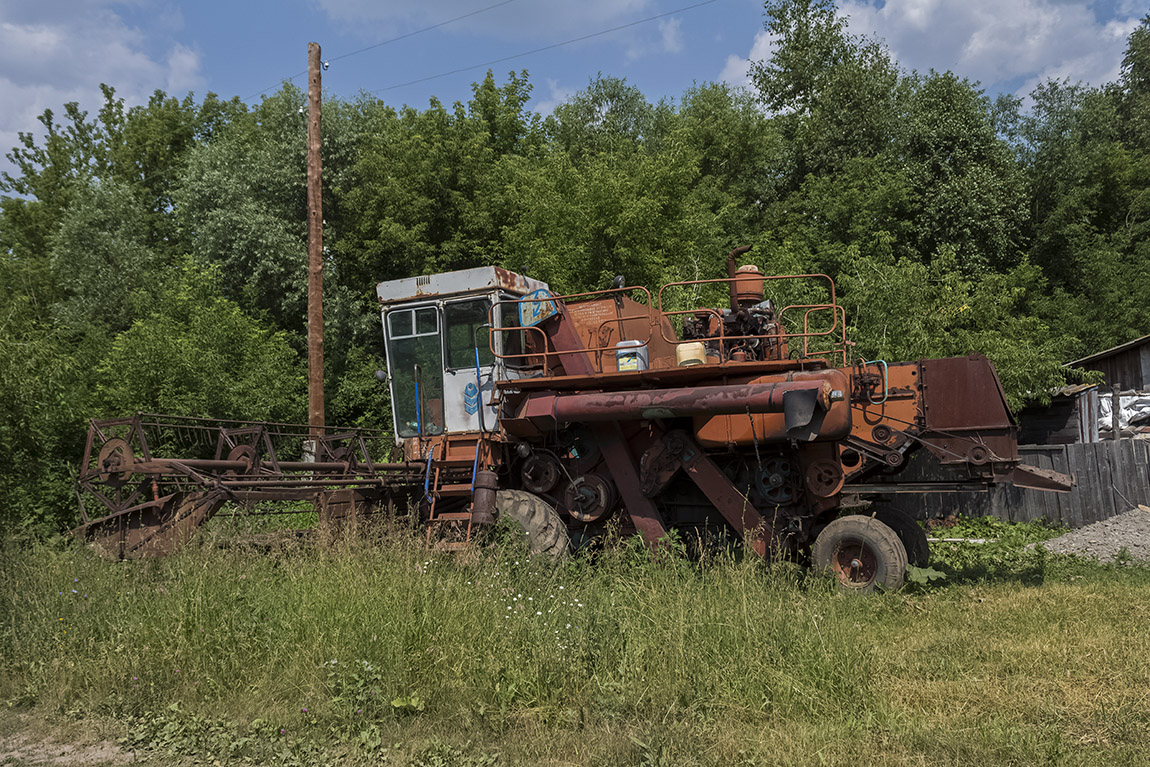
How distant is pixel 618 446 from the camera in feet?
30.7

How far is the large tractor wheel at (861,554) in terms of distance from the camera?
795 centimetres

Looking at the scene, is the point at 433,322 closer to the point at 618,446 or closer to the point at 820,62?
the point at 618,446

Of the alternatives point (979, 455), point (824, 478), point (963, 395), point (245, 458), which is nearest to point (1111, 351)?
point (963, 395)

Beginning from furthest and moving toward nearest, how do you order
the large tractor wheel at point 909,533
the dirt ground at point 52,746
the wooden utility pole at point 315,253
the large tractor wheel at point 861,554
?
the wooden utility pole at point 315,253 → the large tractor wheel at point 909,533 → the large tractor wheel at point 861,554 → the dirt ground at point 52,746

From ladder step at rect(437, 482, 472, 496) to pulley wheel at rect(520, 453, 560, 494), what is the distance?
2.28ft

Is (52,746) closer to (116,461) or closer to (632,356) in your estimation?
(116,461)

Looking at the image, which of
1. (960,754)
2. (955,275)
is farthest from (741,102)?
(960,754)

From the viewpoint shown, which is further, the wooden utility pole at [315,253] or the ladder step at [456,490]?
the wooden utility pole at [315,253]

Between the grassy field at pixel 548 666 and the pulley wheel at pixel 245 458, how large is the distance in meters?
1.74

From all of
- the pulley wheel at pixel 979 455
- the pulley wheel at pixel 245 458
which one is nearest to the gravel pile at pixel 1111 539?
the pulley wheel at pixel 979 455

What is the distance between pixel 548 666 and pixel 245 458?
5.50m

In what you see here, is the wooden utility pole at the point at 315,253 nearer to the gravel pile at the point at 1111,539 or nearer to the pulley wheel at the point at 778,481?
the pulley wheel at the point at 778,481

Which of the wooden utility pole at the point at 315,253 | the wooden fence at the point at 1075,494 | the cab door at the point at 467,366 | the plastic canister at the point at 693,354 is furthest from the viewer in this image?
the wooden utility pole at the point at 315,253

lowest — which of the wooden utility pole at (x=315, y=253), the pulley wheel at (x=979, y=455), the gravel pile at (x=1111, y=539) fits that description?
the gravel pile at (x=1111, y=539)
